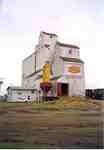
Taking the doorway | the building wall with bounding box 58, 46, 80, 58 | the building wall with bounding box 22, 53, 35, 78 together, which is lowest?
the doorway

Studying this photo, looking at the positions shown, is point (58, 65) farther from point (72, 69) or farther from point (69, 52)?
point (69, 52)

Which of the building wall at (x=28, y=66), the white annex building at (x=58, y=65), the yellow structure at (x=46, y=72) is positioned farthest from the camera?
the building wall at (x=28, y=66)

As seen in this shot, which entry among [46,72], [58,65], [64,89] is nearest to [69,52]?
[58,65]

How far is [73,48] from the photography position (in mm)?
44250

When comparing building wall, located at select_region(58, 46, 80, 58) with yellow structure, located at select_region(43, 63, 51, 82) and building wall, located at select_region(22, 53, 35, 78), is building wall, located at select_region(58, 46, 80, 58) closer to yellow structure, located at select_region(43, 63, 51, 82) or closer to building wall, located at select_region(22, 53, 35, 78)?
yellow structure, located at select_region(43, 63, 51, 82)

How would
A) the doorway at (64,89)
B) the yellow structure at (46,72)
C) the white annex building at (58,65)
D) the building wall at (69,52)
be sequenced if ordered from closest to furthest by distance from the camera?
the white annex building at (58,65)
the doorway at (64,89)
the yellow structure at (46,72)
the building wall at (69,52)

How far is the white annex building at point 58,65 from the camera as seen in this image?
133 ft

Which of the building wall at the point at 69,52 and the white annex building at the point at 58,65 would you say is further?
the building wall at the point at 69,52

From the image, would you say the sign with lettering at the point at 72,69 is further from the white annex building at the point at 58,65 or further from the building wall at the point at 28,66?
the building wall at the point at 28,66

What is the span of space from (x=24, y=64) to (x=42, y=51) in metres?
11.0

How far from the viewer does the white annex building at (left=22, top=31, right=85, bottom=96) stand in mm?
40500

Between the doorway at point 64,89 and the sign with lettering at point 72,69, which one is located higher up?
the sign with lettering at point 72,69

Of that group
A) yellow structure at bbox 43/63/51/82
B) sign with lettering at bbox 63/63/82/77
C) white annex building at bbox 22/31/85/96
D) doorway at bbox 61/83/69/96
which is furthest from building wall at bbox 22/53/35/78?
doorway at bbox 61/83/69/96

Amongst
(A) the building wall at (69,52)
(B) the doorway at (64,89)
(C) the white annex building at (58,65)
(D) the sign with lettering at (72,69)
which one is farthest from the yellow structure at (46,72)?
(A) the building wall at (69,52)
